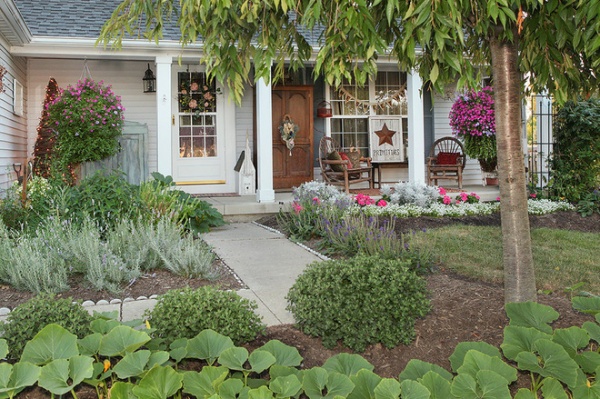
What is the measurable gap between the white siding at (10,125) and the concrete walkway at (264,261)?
2.81 metres

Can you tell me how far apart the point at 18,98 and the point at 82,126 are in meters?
1.57

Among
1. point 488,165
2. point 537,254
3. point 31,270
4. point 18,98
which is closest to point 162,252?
point 31,270

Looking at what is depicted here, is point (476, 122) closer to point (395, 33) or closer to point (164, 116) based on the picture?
point (164, 116)

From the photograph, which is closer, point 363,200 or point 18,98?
point 363,200

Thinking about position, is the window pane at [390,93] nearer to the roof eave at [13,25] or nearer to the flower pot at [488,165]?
the flower pot at [488,165]

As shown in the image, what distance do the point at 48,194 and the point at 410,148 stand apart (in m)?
5.35

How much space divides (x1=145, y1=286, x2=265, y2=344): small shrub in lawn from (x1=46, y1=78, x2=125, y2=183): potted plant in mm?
5756

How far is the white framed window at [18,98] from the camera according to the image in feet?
28.3

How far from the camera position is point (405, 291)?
3.06 metres

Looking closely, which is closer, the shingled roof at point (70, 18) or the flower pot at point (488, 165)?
the shingled roof at point (70, 18)

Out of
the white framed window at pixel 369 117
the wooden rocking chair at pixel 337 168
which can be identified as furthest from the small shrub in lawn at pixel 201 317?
the white framed window at pixel 369 117

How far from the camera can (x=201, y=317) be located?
9.20ft

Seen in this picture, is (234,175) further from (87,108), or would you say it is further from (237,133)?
(87,108)

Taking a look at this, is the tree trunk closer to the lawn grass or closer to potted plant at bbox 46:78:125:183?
the lawn grass
